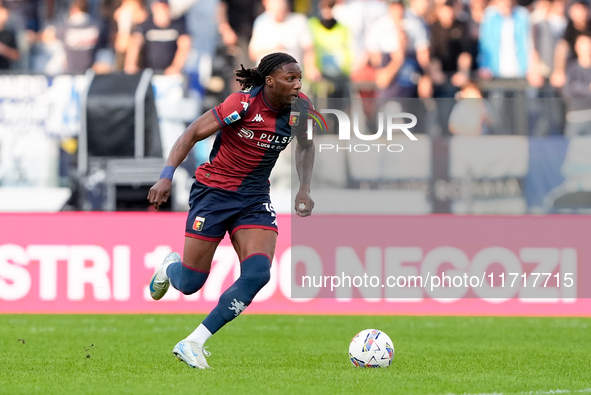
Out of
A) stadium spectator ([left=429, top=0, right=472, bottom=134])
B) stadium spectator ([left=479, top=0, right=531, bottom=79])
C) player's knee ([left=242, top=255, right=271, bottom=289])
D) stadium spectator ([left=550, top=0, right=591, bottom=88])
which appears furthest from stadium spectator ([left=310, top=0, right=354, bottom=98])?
player's knee ([left=242, top=255, right=271, bottom=289])

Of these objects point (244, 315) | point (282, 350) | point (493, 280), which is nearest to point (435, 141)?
point (493, 280)

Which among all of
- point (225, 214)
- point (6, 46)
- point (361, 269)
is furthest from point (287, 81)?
point (6, 46)

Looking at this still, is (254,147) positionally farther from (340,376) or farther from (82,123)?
(82,123)

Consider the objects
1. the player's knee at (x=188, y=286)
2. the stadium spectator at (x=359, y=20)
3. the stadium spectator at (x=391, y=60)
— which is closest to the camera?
the player's knee at (x=188, y=286)

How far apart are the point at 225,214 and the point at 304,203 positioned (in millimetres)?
618

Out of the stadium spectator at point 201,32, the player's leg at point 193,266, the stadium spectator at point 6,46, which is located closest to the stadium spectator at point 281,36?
the stadium spectator at point 201,32

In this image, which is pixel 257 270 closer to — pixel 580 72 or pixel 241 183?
pixel 241 183

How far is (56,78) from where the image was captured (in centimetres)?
1273

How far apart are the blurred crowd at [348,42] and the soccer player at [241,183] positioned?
249 inches

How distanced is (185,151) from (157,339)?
3.03 meters

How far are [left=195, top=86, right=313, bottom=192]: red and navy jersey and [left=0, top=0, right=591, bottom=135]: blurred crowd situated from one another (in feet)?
20.6

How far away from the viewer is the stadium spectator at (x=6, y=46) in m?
15.3

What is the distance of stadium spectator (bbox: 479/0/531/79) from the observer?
48.6 feet

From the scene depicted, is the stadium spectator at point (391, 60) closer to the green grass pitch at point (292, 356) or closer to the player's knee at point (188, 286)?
the green grass pitch at point (292, 356)
